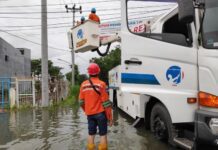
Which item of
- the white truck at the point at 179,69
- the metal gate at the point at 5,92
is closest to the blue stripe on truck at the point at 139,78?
the white truck at the point at 179,69

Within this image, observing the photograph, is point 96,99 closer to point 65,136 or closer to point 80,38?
point 65,136

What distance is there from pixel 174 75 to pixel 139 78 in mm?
734

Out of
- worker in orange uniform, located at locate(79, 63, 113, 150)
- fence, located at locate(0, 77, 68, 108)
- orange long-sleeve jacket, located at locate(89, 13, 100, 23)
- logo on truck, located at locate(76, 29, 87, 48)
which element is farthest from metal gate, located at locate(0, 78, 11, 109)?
worker in orange uniform, located at locate(79, 63, 113, 150)

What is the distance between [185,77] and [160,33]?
3.35 feet

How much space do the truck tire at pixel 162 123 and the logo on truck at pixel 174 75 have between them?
662mm

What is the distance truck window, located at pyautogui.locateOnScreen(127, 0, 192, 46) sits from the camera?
636 centimetres

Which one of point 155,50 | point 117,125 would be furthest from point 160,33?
point 117,125

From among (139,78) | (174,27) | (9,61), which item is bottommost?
(139,78)

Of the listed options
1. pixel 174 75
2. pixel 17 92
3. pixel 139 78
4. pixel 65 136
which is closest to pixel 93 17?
pixel 65 136

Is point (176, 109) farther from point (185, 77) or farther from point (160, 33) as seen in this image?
point (160, 33)

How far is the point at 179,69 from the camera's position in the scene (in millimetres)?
5836

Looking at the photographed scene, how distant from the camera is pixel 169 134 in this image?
6383 mm

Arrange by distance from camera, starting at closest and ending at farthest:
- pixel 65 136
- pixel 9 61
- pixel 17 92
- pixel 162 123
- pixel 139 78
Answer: pixel 139 78
pixel 162 123
pixel 65 136
pixel 17 92
pixel 9 61

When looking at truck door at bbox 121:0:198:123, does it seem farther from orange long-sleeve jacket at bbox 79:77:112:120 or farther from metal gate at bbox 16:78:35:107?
metal gate at bbox 16:78:35:107
